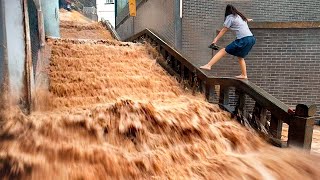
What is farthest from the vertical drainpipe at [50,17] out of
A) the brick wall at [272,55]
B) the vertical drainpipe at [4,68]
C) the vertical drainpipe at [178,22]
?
the vertical drainpipe at [4,68]

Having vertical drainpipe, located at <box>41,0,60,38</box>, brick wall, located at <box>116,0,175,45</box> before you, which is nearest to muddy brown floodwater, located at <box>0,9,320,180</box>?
vertical drainpipe, located at <box>41,0,60,38</box>

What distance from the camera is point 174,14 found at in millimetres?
6859

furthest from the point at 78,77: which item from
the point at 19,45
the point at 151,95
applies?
the point at 19,45

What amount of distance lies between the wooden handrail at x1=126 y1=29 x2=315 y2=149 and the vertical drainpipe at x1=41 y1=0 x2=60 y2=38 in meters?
3.13

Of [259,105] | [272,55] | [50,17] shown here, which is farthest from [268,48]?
[50,17]

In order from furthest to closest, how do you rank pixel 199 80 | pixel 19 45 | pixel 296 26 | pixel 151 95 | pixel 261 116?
pixel 296 26 < pixel 199 80 < pixel 151 95 < pixel 261 116 < pixel 19 45

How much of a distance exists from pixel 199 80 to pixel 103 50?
2321 millimetres

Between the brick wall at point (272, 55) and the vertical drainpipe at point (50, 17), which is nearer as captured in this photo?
the vertical drainpipe at point (50, 17)

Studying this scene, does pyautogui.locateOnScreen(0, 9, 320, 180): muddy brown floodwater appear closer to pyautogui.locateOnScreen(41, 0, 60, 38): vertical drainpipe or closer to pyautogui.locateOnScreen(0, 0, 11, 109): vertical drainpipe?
pyautogui.locateOnScreen(0, 0, 11, 109): vertical drainpipe

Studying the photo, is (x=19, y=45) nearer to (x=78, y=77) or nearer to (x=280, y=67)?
(x=78, y=77)

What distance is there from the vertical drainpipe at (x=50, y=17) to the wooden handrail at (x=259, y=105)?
3.13 meters

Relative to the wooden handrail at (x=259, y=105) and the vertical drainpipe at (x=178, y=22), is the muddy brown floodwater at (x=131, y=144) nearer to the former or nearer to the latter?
the wooden handrail at (x=259, y=105)

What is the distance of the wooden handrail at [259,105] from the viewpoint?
Answer: 134 inches

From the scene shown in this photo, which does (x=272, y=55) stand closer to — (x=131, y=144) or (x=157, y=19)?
(x=157, y=19)
